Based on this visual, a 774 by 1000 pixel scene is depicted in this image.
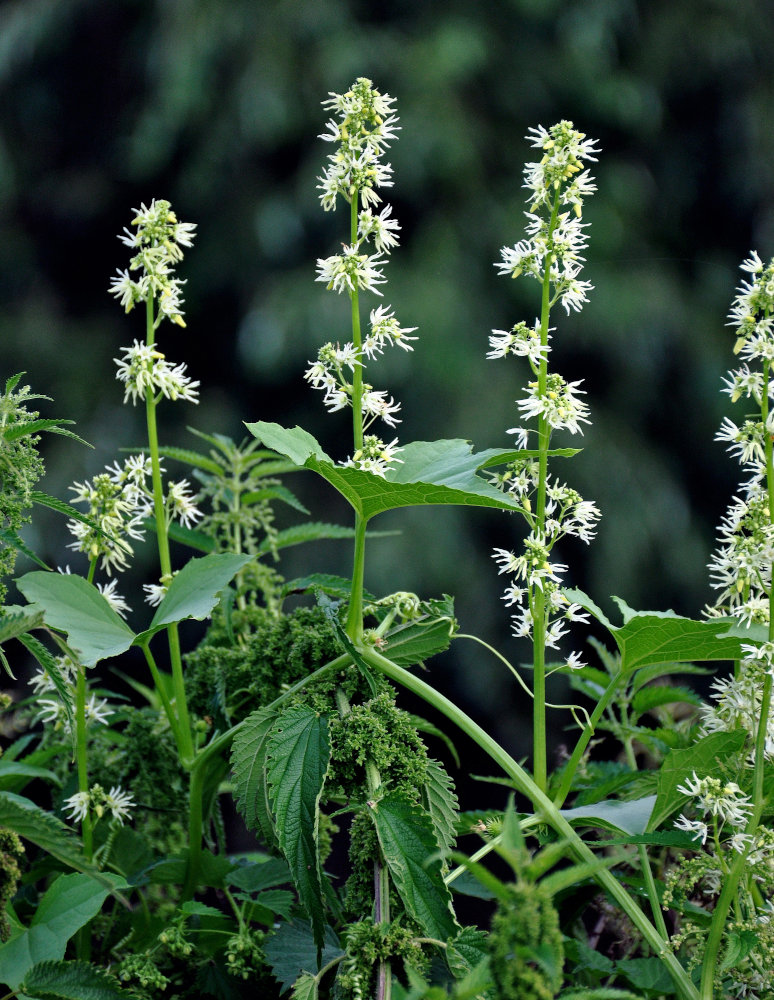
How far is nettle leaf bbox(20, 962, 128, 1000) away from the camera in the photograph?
23.6 inches

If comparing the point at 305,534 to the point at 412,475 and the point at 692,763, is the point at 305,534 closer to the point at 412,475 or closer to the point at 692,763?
the point at 412,475

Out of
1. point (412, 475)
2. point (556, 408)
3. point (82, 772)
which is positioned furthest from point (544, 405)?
point (82, 772)

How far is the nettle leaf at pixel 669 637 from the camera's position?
62cm

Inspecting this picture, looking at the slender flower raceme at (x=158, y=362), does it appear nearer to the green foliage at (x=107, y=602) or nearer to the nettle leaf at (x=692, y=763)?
the green foliage at (x=107, y=602)

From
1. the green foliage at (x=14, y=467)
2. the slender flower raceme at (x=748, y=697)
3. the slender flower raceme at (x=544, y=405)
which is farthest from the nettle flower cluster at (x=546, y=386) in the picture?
the green foliage at (x=14, y=467)

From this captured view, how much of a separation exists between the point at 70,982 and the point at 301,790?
0.18 m

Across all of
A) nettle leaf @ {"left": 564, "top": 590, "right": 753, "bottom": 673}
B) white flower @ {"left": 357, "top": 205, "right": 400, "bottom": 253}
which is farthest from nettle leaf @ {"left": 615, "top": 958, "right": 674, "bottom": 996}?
white flower @ {"left": 357, "top": 205, "right": 400, "bottom": 253}

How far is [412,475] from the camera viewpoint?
0.72 m

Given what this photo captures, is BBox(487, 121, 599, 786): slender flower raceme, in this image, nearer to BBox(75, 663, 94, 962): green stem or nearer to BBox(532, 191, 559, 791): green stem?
BBox(532, 191, 559, 791): green stem

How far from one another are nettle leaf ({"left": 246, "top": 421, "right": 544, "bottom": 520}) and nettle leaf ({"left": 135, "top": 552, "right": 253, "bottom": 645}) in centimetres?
11

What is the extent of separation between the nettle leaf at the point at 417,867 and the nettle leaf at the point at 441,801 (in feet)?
0.16

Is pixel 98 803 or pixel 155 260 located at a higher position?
pixel 155 260

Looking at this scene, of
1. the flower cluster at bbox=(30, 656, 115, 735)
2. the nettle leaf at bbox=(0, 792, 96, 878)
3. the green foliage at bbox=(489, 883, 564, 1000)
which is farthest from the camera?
the flower cluster at bbox=(30, 656, 115, 735)

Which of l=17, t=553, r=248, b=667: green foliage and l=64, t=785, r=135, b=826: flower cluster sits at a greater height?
l=17, t=553, r=248, b=667: green foliage
